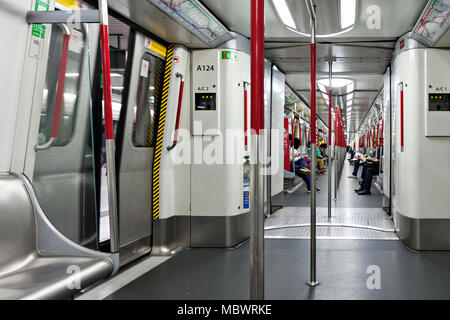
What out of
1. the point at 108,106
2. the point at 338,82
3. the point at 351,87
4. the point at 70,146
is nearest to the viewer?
the point at 108,106

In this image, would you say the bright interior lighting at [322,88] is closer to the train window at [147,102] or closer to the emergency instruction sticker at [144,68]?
the train window at [147,102]

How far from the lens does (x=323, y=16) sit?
15.1ft

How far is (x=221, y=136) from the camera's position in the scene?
16.0ft

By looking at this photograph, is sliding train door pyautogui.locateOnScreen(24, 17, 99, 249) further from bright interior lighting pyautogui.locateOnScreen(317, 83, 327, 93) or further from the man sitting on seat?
the man sitting on seat

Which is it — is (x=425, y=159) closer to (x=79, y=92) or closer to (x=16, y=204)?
(x=79, y=92)

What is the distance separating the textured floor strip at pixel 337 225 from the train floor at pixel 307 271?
0.05 ft

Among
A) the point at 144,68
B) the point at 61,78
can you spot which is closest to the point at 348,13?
the point at 144,68

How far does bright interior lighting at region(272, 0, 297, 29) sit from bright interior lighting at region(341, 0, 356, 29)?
60 centimetres

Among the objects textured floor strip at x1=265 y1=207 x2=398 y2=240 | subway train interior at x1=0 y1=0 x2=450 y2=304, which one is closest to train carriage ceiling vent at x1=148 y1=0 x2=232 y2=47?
subway train interior at x1=0 y1=0 x2=450 y2=304

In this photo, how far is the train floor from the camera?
3393mm

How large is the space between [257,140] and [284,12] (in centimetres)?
338

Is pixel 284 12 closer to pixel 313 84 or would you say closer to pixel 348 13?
pixel 348 13
